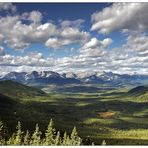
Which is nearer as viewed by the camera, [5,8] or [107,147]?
[107,147]

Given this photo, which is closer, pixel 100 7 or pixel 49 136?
pixel 49 136

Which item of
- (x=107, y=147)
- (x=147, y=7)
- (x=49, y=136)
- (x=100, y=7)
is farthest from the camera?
(x=100, y=7)

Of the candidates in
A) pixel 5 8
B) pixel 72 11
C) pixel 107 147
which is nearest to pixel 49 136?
pixel 107 147

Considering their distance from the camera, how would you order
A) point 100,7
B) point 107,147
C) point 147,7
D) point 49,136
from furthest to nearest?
point 100,7
point 147,7
point 49,136
point 107,147

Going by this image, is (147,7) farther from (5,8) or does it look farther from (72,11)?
(5,8)

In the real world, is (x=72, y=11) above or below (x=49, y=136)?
above

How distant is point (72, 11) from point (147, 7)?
38.4 meters

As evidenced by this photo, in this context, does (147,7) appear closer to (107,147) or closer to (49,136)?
(49,136)

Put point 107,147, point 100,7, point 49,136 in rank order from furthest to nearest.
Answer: point 100,7
point 49,136
point 107,147

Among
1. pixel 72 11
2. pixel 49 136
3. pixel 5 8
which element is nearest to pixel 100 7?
pixel 72 11

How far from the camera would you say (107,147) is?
199 feet

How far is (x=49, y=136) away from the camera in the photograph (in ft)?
299

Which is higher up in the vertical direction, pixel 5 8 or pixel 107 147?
pixel 5 8

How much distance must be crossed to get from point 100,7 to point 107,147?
5648 inches
